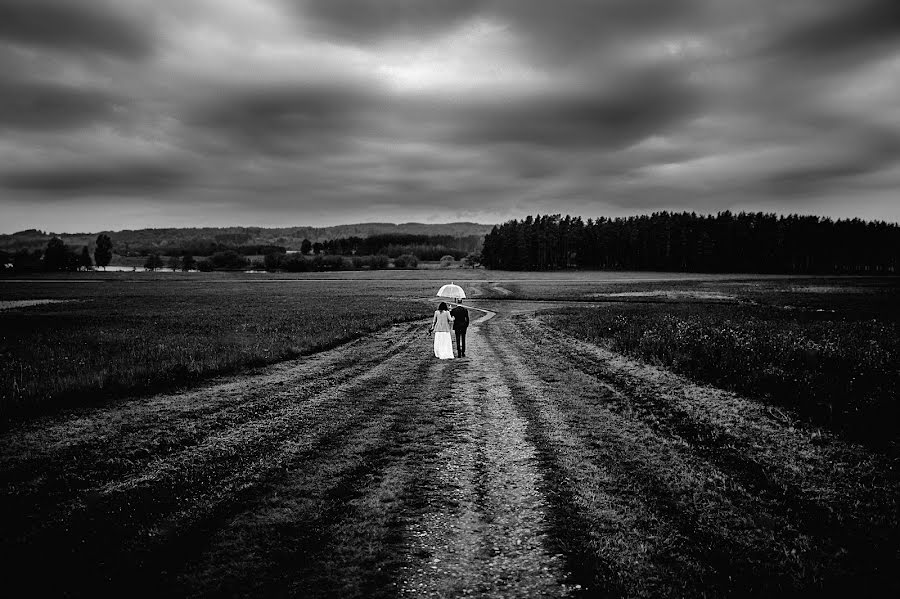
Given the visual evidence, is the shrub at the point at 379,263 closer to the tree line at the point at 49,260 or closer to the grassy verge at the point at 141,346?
the tree line at the point at 49,260

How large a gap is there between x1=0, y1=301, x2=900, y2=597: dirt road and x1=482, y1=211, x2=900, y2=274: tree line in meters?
148

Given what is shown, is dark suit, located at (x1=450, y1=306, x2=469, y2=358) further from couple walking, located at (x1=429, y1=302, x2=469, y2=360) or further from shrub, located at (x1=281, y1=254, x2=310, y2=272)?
shrub, located at (x1=281, y1=254, x2=310, y2=272)

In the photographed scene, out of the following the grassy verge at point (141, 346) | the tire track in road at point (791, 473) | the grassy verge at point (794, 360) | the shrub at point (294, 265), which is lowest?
the tire track in road at point (791, 473)

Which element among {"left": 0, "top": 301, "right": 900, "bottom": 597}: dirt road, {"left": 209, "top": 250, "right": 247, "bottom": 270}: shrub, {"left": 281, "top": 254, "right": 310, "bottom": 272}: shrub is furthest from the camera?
{"left": 209, "top": 250, "right": 247, "bottom": 270}: shrub

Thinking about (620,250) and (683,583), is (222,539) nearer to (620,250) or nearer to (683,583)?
(683,583)

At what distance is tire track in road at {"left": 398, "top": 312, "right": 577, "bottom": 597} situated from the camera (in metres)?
5.32

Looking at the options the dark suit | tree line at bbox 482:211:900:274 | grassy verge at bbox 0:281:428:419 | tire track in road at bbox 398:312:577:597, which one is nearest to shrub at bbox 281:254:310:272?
tree line at bbox 482:211:900:274

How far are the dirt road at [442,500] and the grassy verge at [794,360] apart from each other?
4.63 feet

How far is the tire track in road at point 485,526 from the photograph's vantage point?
532 cm

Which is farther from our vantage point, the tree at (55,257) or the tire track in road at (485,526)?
the tree at (55,257)

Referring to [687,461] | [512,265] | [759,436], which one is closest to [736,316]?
[759,436]

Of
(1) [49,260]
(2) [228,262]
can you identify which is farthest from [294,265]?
(1) [49,260]

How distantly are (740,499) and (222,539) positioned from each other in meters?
8.04

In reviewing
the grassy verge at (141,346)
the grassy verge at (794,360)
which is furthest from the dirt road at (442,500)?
the grassy verge at (141,346)
